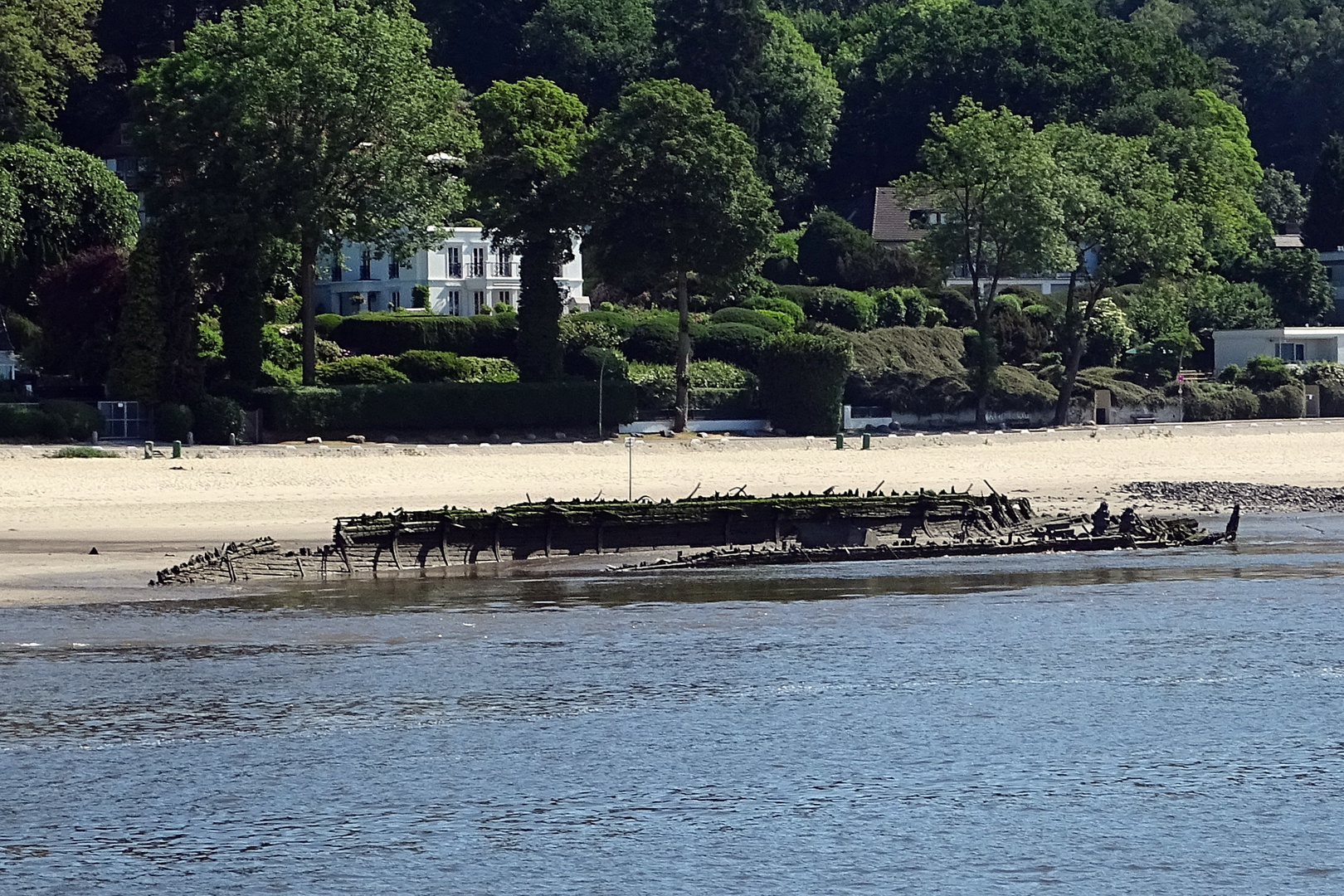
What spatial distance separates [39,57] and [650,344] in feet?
98.2

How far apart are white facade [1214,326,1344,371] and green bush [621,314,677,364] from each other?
1185 inches

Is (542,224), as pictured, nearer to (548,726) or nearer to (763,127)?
(763,127)

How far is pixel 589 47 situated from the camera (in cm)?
10656

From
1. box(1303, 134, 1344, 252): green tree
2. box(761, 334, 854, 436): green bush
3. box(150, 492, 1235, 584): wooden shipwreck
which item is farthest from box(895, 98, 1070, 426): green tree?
box(1303, 134, 1344, 252): green tree

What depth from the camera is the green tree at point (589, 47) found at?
349 ft

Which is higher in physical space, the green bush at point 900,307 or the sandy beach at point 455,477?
the green bush at point 900,307

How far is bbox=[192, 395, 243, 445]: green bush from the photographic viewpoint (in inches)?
2469

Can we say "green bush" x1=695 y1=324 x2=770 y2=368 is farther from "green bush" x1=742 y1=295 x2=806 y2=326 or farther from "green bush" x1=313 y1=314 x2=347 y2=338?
"green bush" x1=313 y1=314 x2=347 y2=338

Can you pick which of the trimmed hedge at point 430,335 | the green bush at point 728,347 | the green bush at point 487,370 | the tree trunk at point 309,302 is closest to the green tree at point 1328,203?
the green bush at point 728,347

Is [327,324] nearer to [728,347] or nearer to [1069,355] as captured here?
[728,347]

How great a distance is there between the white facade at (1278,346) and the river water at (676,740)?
191 ft

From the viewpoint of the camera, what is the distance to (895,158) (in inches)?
4525

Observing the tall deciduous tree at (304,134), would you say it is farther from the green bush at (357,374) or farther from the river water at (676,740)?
the river water at (676,740)

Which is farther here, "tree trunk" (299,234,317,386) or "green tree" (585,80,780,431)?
"green tree" (585,80,780,431)
